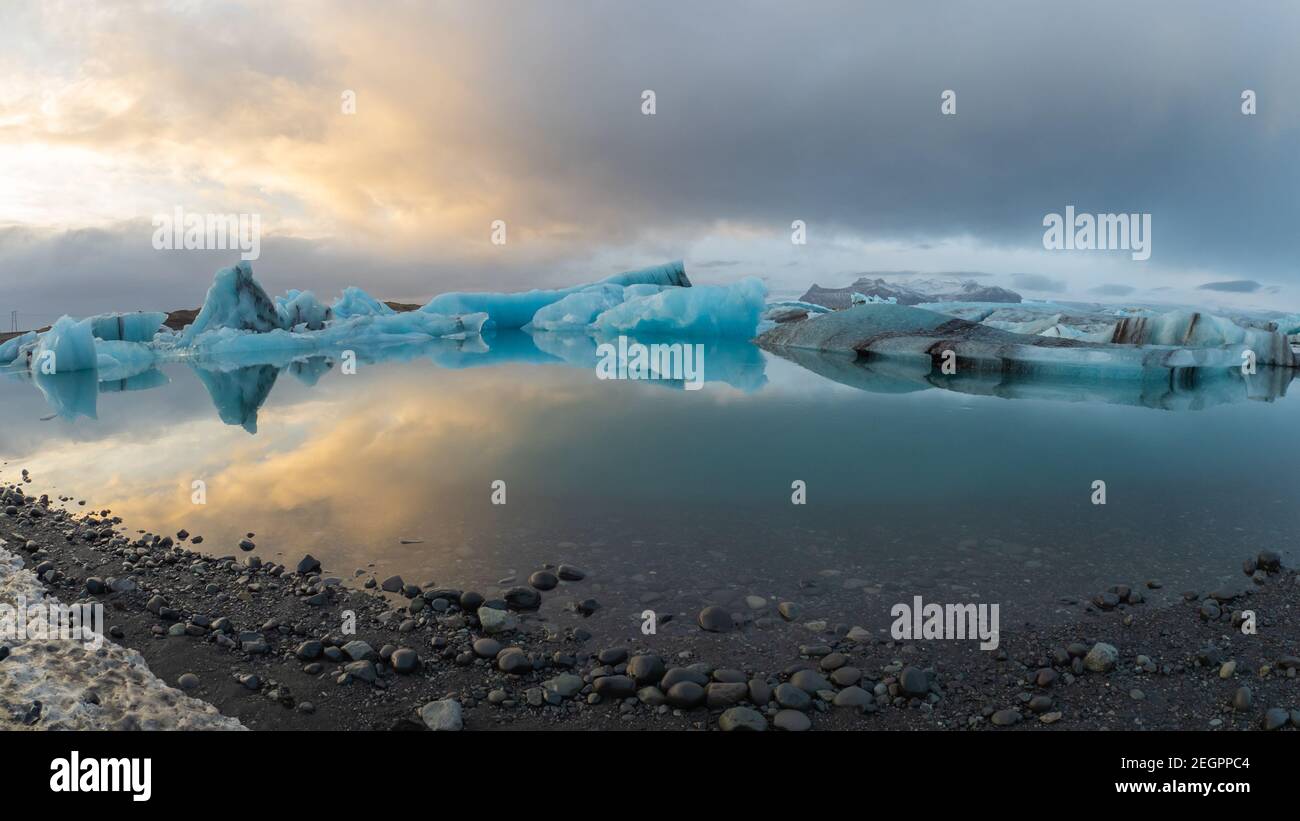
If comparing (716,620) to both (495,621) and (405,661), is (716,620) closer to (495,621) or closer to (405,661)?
(495,621)

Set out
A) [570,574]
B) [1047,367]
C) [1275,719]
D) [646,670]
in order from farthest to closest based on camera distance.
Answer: [1047,367] < [570,574] < [646,670] < [1275,719]

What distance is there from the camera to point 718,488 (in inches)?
304

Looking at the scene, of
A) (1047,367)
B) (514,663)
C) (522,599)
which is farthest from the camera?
(1047,367)

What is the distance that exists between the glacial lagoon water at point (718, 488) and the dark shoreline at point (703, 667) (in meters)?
0.40

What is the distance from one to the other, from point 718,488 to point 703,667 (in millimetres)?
3927

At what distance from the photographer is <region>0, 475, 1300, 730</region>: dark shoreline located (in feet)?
11.4

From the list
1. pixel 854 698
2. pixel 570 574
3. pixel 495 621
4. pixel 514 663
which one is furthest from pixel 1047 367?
pixel 514 663

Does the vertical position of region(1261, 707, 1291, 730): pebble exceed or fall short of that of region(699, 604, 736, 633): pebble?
it falls short

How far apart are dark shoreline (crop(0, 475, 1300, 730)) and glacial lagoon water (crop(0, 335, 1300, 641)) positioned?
40 centimetres

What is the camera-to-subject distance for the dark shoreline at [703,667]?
11.4ft

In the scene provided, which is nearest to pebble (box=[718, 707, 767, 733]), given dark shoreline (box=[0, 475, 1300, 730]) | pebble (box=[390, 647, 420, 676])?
dark shoreline (box=[0, 475, 1300, 730])

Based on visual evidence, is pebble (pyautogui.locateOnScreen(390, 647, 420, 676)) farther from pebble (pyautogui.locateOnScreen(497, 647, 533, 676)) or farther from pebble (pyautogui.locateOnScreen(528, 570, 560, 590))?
pebble (pyautogui.locateOnScreen(528, 570, 560, 590))

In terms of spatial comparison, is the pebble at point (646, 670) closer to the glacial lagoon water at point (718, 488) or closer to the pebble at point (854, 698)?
the glacial lagoon water at point (718, 488)
